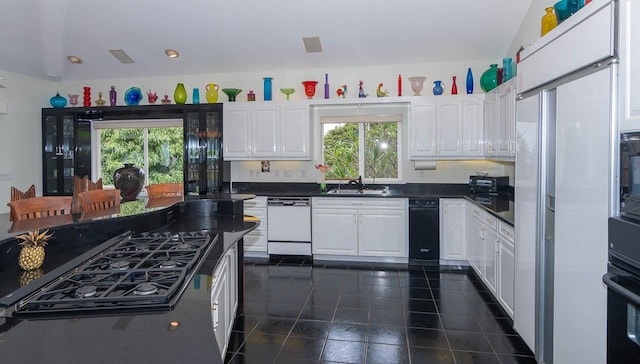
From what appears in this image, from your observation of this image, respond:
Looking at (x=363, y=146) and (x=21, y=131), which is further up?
(x=21, y=131)

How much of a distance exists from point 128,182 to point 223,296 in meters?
2.42

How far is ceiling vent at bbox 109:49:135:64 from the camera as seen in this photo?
215 inches

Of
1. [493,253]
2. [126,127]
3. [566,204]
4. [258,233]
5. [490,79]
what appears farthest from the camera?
[126,127]

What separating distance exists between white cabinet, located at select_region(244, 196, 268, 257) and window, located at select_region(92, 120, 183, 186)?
1.72 m

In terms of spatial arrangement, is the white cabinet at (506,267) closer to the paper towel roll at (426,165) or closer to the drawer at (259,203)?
the paper towel roll at (426,165)

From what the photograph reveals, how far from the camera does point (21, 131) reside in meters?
5.94

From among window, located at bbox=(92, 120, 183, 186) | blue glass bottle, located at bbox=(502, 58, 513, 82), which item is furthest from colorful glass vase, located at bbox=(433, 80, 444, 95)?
window, located at bbox=(92, 120, 183, 186)

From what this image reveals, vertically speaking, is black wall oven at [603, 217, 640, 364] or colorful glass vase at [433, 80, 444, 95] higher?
colorful glass vase at [433, 80, 444, 95]

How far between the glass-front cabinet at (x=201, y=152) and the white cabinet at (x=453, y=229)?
3.21 metres

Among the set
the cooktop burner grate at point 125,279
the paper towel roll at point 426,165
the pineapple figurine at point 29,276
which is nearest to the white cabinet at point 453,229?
the paper towel roll at point 426,165

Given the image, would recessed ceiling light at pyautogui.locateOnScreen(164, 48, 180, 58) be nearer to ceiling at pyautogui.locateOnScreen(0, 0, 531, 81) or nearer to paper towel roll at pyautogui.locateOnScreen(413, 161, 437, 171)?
ceiling at pyautogui.locateOnScreen(0, 0, 531, 81)

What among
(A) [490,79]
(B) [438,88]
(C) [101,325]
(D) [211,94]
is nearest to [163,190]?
(D) [211,94]

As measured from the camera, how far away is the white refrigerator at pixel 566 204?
1.82 metres

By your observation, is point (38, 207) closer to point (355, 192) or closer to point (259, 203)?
point (259, 203)
